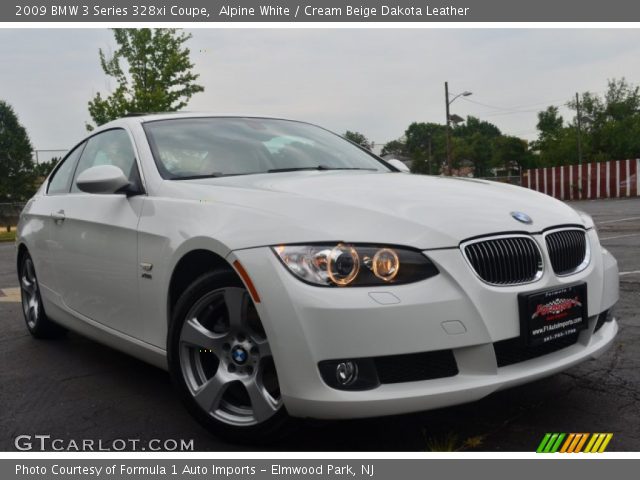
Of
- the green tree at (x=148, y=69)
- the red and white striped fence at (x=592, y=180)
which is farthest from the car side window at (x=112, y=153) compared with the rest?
the red and white striped fence at (x=592, y=180)

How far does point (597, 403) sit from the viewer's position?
3215 mm

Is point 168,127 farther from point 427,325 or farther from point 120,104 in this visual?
point 120,104

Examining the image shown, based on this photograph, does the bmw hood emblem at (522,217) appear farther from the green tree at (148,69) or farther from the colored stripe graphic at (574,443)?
the green tree at (148,69)

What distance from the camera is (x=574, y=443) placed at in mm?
2766

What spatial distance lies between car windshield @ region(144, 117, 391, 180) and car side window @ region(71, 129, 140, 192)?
0.50 feet

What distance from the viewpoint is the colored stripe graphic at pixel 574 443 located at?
107 inches

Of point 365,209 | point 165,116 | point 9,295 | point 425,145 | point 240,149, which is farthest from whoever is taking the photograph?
point 425,145

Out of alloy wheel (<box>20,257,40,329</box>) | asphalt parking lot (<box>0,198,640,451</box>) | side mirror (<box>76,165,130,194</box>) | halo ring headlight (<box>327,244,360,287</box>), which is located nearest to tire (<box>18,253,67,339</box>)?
alloy wheel (<box>20,257,40,329</box>)

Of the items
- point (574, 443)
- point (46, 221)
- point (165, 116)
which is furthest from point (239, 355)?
point (46, 221)

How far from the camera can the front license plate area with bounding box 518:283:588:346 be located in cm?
264

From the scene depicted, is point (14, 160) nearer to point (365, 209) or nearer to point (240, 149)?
point (240, 149)

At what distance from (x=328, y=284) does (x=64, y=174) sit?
3.22m

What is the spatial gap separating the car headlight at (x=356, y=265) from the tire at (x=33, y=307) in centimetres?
312

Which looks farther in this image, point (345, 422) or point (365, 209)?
point (345, 422)
